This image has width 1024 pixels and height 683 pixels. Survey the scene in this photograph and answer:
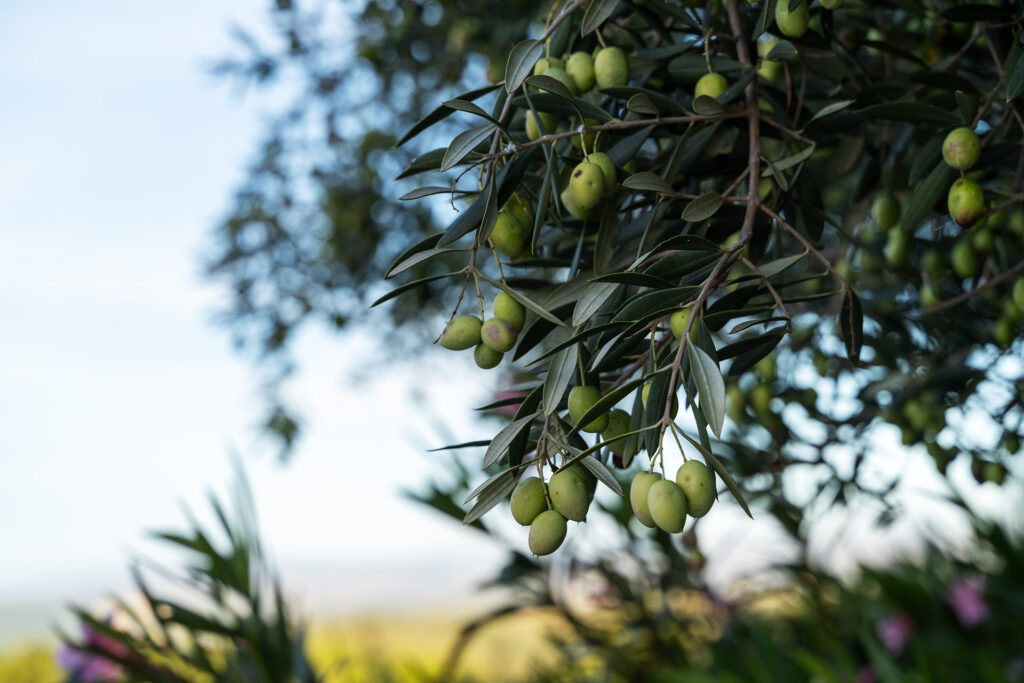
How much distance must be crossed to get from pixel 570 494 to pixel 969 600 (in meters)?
2.12

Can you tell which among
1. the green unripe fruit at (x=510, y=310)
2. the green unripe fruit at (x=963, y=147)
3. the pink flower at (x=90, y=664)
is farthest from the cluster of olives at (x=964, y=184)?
the pink flower at (x=90, y=664)

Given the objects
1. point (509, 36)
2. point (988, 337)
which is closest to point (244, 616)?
point (509, 36)

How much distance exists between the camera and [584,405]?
484 mm

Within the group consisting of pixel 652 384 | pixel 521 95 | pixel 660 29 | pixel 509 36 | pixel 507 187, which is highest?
Answer: pixel 509 36

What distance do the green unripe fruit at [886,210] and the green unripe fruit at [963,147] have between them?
0.72ft

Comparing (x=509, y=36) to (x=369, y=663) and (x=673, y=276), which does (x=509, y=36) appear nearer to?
(x=673, y=276)

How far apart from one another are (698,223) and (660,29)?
20 cm

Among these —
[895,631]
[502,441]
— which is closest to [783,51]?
[502,441]

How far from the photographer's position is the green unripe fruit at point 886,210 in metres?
0.82

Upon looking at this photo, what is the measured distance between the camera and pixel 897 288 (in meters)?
0.97

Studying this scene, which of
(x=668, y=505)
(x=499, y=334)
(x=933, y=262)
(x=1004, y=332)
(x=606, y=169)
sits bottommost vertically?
(x=668, y=505)

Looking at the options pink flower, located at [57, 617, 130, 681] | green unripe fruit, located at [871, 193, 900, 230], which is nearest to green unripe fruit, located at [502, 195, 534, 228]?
green unripe fruit, located at [871, 193, 900, 230]

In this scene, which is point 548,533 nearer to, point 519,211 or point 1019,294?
point 519,211

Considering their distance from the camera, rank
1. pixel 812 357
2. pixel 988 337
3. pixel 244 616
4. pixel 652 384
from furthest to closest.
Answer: pixel 244 616 → pixel 812 357 → pixel 988 337 → pixel 652 384
